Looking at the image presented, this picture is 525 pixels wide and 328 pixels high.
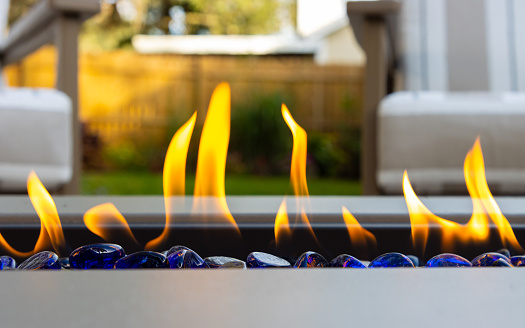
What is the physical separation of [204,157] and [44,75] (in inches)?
227

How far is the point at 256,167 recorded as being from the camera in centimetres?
543

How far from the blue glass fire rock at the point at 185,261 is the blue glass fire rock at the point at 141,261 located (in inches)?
0.6

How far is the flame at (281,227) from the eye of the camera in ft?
2.00

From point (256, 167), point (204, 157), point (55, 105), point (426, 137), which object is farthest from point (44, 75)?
point (204, 157)

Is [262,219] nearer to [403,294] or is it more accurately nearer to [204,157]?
[204,157]

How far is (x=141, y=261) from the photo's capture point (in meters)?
0.50

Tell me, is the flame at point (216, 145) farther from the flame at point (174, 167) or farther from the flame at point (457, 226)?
the flame at point (457, 226)

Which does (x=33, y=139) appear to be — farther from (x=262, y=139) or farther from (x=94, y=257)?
(x=262, y=139)

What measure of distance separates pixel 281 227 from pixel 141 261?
18cm

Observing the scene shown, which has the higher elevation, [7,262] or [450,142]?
[450,142]

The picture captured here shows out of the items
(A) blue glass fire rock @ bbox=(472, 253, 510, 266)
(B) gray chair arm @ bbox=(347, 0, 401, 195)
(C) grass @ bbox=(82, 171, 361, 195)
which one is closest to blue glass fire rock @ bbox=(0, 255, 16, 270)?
(A) blue glass fire rock @ bbox=(472, 253, 510, 266)

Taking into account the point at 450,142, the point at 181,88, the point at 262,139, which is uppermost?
the point at 181,88

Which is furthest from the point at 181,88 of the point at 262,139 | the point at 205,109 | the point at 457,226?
the point at 457,226

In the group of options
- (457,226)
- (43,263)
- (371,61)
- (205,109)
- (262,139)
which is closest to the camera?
(43,263)
